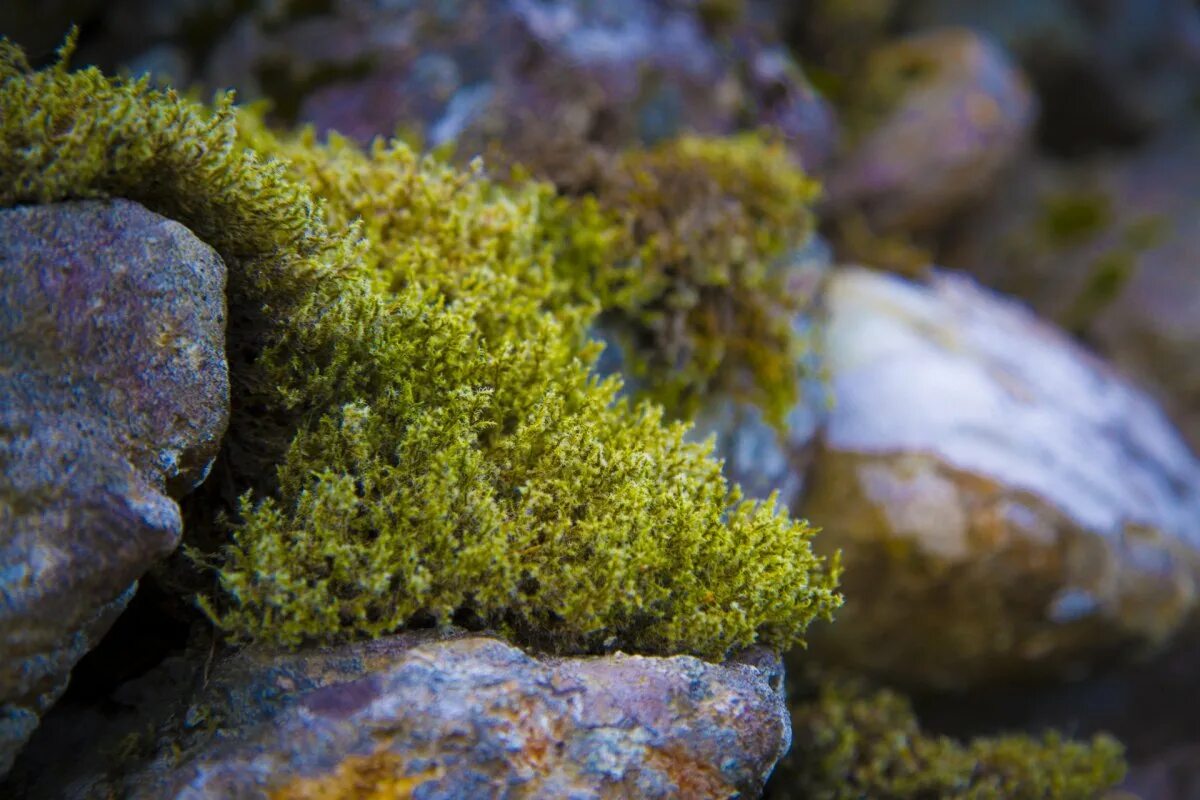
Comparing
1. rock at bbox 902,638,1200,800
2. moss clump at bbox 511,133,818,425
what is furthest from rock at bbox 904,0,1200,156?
rock at bbox 902,638,1200,800

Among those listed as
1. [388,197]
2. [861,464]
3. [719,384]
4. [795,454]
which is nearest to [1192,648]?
[861,464]

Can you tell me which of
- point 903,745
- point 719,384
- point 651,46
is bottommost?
point 903,745

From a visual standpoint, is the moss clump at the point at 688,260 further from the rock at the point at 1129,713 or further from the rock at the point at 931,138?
the rock at the point at 931,138

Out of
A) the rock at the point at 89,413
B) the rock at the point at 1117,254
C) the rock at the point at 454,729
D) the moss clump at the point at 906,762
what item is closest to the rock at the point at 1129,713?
the moss clump at the point at 906,762

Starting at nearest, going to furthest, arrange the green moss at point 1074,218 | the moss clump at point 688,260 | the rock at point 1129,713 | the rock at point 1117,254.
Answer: the moss clump at point 688,260
the rock at point 1129,713
the rock at point 1117,254
the green moss at point 1074,218

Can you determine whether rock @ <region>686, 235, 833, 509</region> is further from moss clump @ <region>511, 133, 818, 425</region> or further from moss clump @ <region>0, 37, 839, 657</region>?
moss clump @ <region>0, 37, 839, 657</region>

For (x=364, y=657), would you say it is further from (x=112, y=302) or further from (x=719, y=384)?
(x=719, y=384)

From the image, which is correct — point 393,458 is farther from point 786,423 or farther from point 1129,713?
point 1129,713
